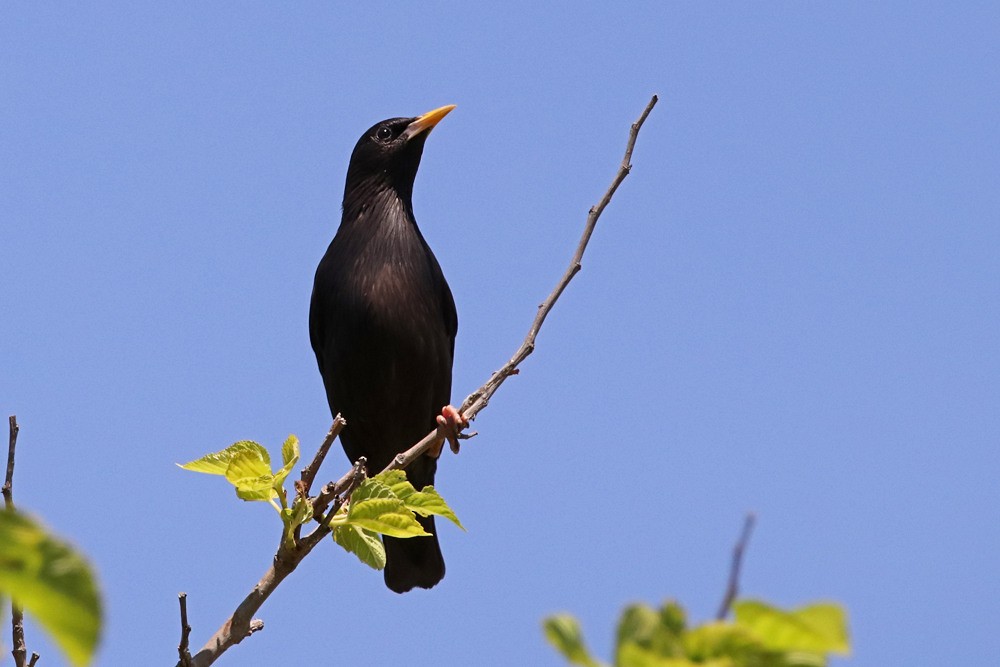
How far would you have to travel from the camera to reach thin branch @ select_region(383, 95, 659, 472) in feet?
12.4

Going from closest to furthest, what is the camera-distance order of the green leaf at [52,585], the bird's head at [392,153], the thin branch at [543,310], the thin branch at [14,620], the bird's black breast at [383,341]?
1. the green leaf at [52,585]
2. the thin branch at [14,620]
3. the thin branch at [543,310]
4. the bird's black breast at [383,341]
5. the bird's head at [392,153]

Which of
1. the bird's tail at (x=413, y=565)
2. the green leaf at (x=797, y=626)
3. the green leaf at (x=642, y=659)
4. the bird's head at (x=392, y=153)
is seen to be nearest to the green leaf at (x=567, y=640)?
the green leaf at (x=642, y=659)

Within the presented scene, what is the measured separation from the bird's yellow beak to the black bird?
59 centimetres

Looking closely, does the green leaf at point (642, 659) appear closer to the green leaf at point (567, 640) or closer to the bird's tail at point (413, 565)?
the green leaf at point (567, 640)

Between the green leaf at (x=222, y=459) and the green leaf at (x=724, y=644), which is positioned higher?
the green leaf at (x=222, y=459)

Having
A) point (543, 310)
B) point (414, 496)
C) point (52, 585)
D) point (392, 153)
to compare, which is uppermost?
point (392, 153)

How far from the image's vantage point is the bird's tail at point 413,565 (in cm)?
623

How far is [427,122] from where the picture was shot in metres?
6.97

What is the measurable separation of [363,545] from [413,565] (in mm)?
2741

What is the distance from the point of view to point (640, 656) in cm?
125

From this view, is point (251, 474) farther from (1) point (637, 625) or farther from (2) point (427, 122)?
(2) point (427, 122)

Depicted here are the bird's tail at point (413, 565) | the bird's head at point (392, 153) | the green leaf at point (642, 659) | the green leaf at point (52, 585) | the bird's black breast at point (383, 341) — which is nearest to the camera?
the green leaf at point (52, 585)

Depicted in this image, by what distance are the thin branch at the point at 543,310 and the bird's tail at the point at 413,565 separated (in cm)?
244

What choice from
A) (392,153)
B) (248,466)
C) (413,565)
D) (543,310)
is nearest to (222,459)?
(248,466)
